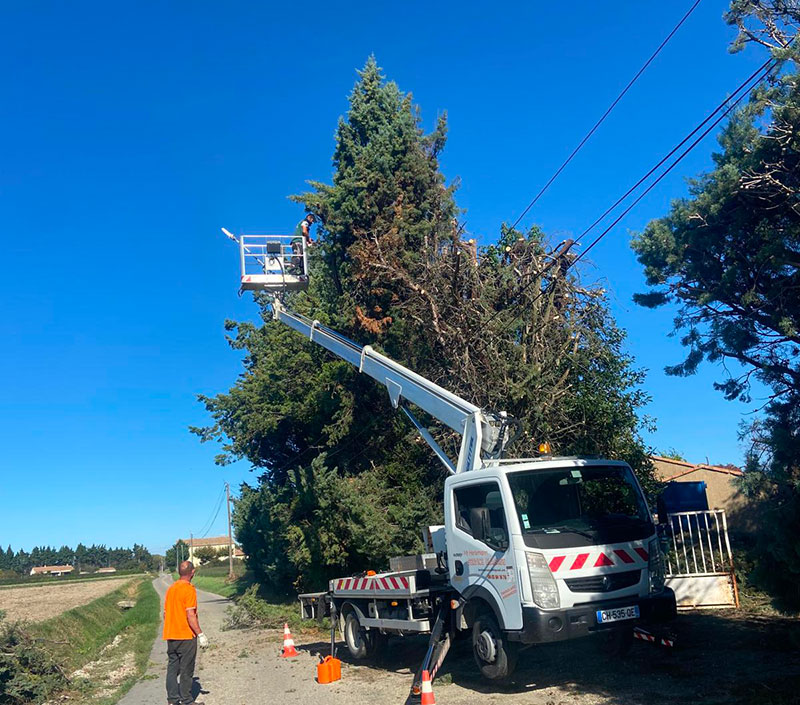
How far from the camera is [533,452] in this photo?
16.2 meters

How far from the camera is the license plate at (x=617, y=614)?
7984 millimetres

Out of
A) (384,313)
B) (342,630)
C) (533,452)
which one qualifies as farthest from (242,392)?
(342,630)

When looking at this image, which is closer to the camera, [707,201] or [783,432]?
[783,432]

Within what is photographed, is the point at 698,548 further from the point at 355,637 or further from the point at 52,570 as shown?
the point at 52,570

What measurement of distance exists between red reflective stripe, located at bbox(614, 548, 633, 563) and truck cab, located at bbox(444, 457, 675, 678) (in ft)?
0.04

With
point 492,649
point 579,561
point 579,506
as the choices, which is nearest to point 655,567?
point 579,506

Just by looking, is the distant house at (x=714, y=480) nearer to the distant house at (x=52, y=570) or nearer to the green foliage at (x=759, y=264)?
the green foliage at (x=759, y=264)

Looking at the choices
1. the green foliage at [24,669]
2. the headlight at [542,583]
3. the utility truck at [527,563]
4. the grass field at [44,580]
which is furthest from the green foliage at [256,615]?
the grass field at [44,580]

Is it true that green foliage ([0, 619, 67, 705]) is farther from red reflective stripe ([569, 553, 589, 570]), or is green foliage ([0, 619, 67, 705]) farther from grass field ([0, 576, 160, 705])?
red reflective stripe ([569, 553, 589, 570])

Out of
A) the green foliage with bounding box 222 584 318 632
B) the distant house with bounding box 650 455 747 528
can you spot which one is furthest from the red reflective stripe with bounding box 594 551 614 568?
the green foliage with bounding box 222 584 318 632

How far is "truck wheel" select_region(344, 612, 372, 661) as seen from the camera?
11.6 metres

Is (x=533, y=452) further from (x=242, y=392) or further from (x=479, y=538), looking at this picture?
(x=242, y=392)

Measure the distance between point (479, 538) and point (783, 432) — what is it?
367 centimetres

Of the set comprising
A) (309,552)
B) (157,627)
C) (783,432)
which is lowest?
(157,627)
